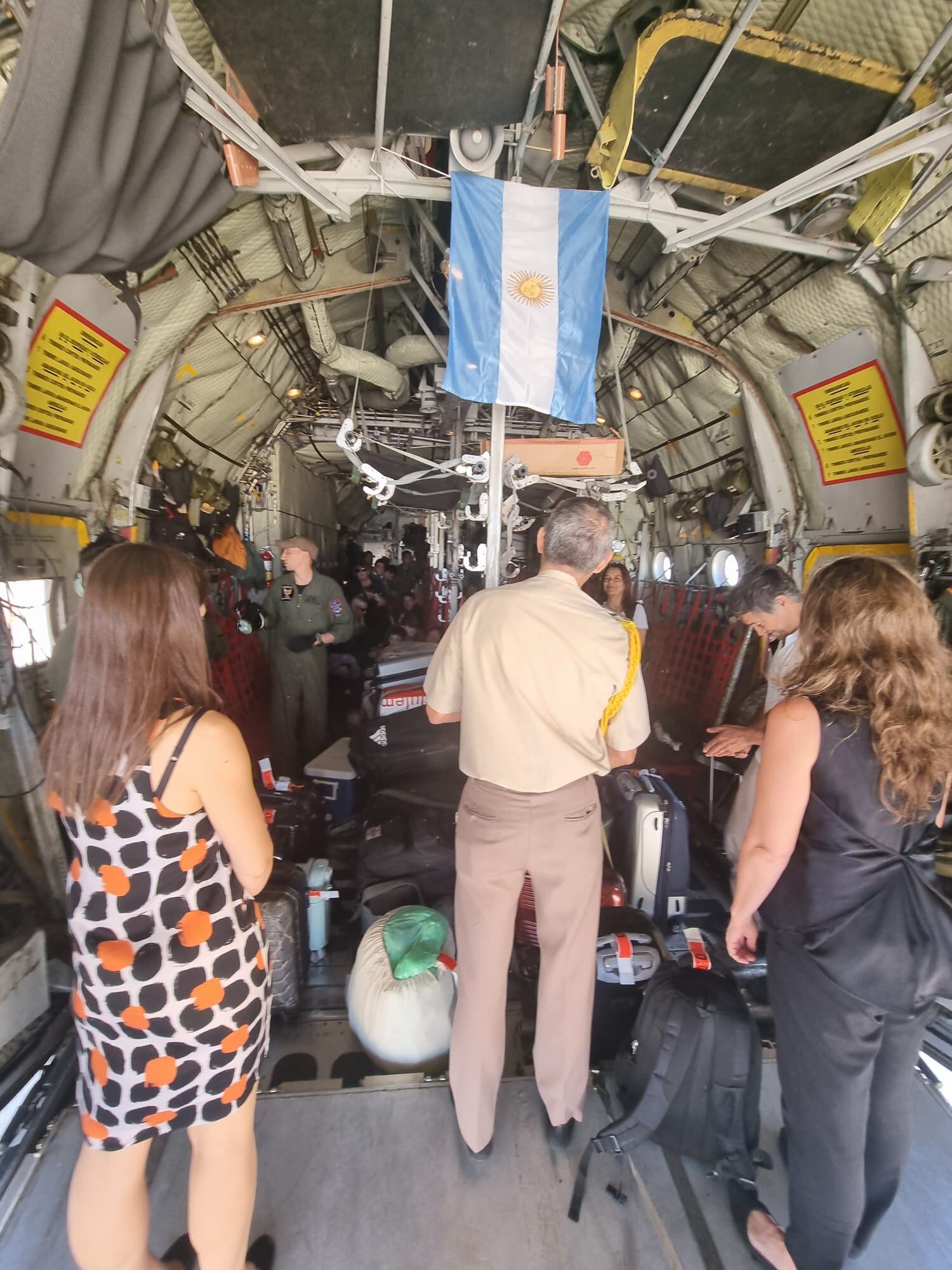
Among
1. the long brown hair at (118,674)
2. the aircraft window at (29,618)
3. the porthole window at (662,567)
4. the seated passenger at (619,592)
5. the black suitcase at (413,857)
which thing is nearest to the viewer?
the long brown hair at (118,674)

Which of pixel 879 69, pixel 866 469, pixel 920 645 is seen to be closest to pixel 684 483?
pixel 866 469

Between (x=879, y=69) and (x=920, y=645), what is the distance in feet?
10.2

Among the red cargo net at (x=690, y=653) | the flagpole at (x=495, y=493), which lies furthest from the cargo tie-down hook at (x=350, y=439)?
the red cargo net at (x=690, y=653)

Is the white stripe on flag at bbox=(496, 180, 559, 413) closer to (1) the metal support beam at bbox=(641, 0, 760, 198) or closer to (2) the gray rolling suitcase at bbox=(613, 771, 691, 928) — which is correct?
(1) the metal support beam at bbox=(641, 0, 760, 198)

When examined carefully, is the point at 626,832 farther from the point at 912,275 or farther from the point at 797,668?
the point at 912,275

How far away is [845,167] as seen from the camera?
291 centimetres

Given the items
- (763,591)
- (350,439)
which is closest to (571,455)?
(350,439)

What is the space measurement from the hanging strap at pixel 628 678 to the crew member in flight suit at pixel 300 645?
3.54 meters

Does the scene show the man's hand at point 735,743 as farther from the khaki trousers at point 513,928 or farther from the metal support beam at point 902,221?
the metal support beam at point 902,221

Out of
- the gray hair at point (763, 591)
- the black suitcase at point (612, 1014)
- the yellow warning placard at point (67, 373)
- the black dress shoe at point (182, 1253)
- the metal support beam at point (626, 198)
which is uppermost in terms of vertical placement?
the metal support beam at point (626, 198)

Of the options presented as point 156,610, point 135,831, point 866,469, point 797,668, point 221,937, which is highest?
point 866,469

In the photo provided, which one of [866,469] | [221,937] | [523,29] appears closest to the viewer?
[221,937]

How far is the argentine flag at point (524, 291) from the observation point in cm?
322

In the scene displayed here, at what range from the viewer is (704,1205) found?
186 centimetres
